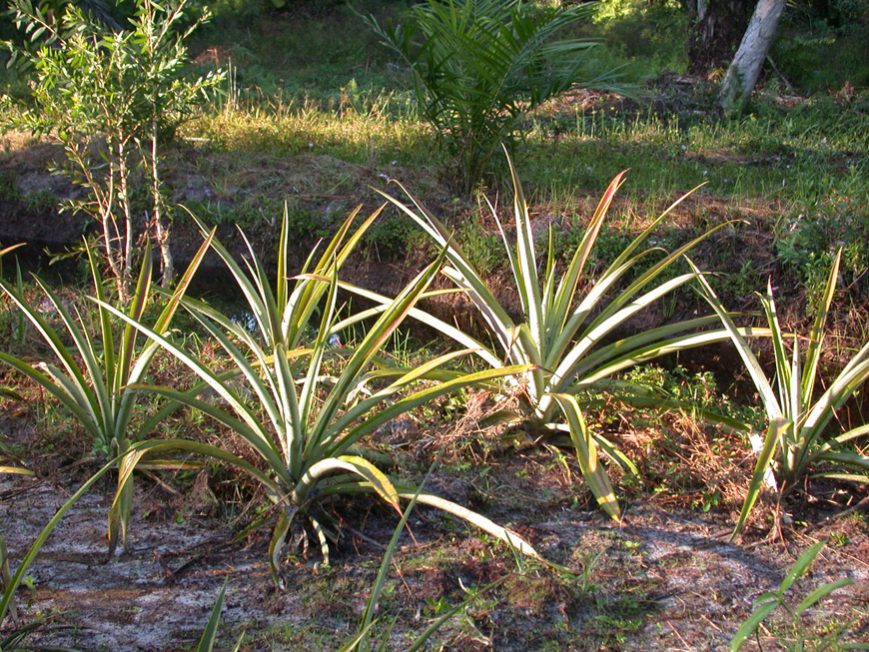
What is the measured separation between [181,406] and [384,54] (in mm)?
11247

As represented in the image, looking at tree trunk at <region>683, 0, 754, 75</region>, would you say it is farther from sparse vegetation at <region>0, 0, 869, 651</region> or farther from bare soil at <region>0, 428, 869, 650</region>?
bare soil at <region>0, 428, 869, 650</region>

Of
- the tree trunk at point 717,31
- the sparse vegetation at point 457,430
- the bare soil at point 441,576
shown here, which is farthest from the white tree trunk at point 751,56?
the bare soil at point 441,576

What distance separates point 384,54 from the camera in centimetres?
1366

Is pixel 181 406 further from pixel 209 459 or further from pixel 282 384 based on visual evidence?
pixel 282 384

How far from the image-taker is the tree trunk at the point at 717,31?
10398 millimetres

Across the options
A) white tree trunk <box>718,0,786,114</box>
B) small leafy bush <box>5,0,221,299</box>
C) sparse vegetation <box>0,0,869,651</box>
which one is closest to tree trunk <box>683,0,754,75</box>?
white tree trunk <box>718,0,786,114</box>

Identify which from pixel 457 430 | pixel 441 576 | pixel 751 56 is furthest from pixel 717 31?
pixel 441 576

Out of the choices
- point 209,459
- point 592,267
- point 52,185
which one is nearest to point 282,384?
point 209,459

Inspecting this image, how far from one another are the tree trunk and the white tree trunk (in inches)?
51.3

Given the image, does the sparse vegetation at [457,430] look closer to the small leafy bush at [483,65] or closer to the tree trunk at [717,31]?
the small leafy bush at [483,65]

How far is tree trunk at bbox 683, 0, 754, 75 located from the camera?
1040 centimetres

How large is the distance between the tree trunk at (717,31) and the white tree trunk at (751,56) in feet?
4.27

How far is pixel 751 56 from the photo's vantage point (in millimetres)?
8945

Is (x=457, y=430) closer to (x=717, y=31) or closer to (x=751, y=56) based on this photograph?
(x=751, y=56)
